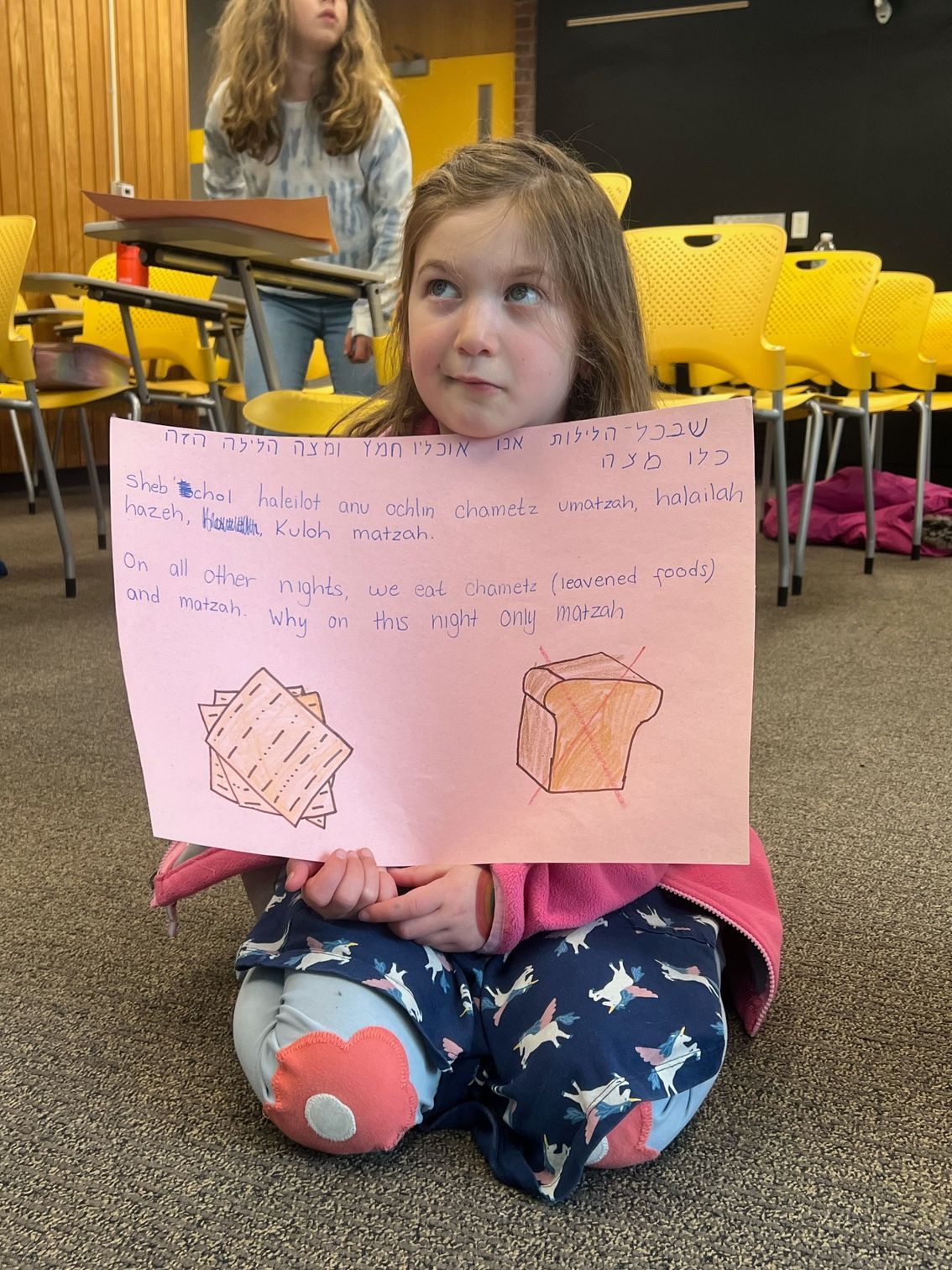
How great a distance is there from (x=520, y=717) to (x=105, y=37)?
16.7 feet

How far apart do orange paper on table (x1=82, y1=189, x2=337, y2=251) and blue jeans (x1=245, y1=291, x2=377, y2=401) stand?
20.9 inches

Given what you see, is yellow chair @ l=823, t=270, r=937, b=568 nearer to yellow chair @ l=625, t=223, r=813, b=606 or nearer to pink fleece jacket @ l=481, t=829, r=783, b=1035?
yellow chair @ l=625, t=223, r=813, b=606

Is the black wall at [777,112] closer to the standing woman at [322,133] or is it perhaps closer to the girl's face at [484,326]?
the standing woman at [322,133]

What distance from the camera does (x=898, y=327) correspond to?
321 cm

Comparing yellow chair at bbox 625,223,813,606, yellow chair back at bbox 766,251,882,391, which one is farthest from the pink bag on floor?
yellow chair at bbox 625,223,813,606

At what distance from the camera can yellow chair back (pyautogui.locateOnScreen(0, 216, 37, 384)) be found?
2.26 meters

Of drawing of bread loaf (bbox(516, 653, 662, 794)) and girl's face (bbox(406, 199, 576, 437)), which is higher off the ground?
girl's face (bbox(406, 199, 576, 437))

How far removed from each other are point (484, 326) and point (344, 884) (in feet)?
1.29

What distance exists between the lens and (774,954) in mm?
829

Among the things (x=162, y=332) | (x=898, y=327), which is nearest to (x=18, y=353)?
(x=162, y=332)

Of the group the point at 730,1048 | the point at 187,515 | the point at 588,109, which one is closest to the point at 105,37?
the point at 588,109

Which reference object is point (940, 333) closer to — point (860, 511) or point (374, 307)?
point (860, 511)

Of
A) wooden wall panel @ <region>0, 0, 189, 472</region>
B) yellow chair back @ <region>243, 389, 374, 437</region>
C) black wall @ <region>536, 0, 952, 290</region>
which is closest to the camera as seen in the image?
yellow chair back @ <region>243, 389, 374, 437</region>

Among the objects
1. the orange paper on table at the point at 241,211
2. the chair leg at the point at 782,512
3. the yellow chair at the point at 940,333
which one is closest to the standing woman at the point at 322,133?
the orange paper on table at the point at 241,211
